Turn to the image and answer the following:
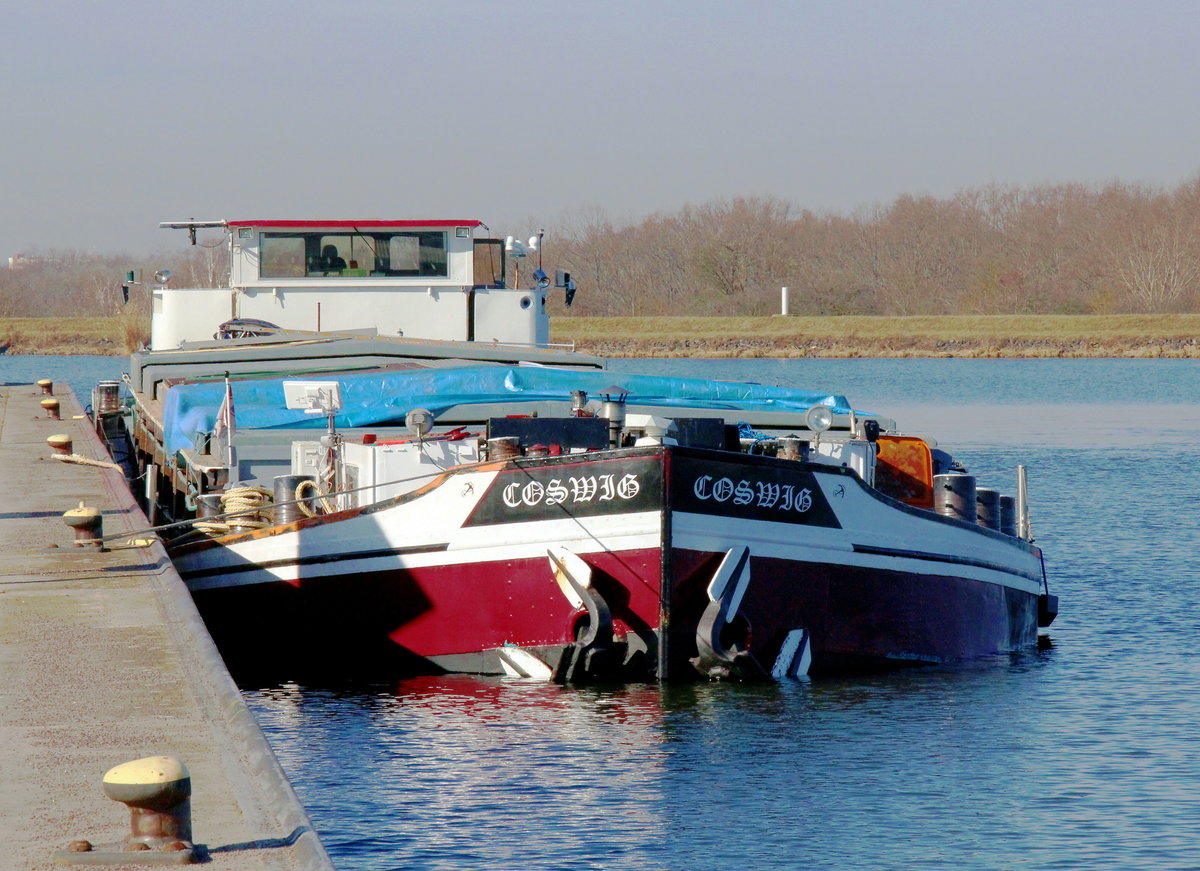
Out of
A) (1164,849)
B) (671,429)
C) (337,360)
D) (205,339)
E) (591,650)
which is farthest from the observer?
(205,339)

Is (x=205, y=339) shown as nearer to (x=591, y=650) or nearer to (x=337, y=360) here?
(x=337, y=360)

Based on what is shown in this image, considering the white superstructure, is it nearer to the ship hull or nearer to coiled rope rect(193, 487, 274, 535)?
coiled rope rect(193, 487, 274, 535)

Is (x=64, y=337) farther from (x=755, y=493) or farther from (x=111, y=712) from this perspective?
(x=111, y=712)

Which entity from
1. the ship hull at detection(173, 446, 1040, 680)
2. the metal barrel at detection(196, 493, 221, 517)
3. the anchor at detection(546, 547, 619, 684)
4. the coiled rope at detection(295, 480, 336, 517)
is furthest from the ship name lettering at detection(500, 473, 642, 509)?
the metal barrel at detection(196, 493, 221, 517)

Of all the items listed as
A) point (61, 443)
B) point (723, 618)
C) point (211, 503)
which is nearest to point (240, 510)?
point (211, 503)

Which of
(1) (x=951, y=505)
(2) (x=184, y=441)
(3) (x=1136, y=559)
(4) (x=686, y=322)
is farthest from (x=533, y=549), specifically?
(4) (x=686, y=322)

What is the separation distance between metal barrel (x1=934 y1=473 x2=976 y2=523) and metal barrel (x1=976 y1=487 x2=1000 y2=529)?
0.33 meters

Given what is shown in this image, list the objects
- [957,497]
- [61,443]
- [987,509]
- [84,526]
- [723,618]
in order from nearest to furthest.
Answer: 1. [723,618]
2. [84,526]
3. [957,497]
4. [987,509]
5. [61,443]

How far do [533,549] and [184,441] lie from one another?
563 centimetres

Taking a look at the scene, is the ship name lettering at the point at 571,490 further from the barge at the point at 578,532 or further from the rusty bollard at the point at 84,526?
the rusty bollard at the point at 84,526

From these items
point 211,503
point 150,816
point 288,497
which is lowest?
point 150,816

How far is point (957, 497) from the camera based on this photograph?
558 inches

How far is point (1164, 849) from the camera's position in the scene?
365 inches

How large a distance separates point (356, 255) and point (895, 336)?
6479 cm
